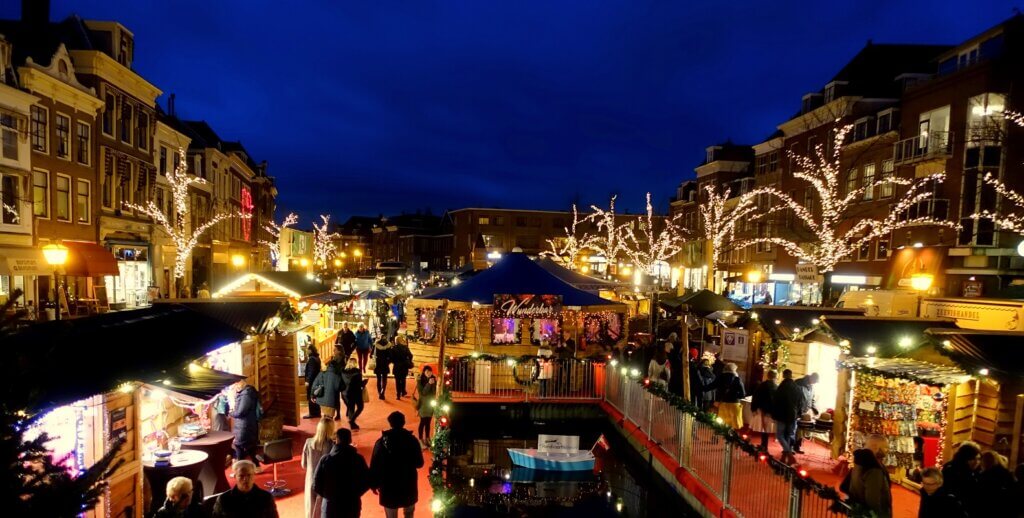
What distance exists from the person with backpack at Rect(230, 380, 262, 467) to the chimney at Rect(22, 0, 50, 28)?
23.9 metres

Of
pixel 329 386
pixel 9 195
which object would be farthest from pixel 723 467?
pixel 9 195

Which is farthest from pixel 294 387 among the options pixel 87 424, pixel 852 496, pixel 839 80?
pixel 839 80

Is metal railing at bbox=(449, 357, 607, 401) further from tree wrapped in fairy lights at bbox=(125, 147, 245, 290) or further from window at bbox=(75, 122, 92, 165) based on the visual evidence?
tree wrapped in fairy lights at bbox=(125, 147, 245, 290)

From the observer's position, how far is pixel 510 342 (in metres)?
16.6

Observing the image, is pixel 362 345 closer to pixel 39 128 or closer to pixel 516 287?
pixel 516 287

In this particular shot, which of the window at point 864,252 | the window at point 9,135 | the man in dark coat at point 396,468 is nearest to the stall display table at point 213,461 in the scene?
the man in dark coat at point 396,468

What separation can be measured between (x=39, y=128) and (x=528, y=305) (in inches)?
811

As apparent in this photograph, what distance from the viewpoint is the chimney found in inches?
890


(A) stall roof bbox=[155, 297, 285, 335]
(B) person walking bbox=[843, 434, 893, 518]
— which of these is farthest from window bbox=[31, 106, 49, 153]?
(B) person walking bbox=[843, 434, 893, 518]

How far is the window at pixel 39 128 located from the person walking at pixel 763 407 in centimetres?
2555

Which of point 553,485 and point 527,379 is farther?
point 527,379

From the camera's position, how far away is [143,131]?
2816 centimetres

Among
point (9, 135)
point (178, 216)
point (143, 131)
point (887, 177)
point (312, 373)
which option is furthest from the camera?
point (178, 216)

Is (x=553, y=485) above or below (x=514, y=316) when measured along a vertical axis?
below
